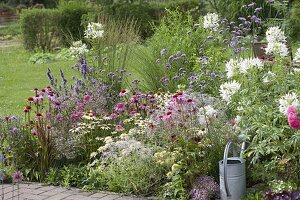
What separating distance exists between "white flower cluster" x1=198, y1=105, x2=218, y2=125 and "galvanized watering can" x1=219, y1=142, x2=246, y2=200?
543mm

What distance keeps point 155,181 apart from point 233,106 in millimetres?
915

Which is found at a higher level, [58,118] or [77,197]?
[58,118]

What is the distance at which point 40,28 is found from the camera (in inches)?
626

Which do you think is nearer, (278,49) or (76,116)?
(278,49)

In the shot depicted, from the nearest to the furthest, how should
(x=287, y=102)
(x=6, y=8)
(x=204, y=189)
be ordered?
(x=287, y=102) < (x=204, y=189) < (x=6, y=8)

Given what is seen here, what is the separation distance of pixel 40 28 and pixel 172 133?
11530mm

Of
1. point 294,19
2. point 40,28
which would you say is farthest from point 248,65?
point 40,28

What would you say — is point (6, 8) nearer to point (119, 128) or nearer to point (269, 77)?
point (119, 128)

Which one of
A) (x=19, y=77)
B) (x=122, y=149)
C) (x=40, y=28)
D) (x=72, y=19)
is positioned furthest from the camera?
(x=72, y=19)

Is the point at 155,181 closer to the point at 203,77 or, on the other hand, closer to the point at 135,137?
the point at 135,137

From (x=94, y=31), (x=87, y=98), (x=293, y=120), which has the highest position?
(x=94, y=31)

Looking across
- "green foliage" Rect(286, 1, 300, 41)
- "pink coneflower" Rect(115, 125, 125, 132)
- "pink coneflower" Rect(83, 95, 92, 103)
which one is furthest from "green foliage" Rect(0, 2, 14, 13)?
"pink coneflower" Rect(115, 125, 125, 132)

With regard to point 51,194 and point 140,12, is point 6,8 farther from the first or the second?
point 51,194

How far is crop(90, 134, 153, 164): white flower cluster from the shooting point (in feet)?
16.6
